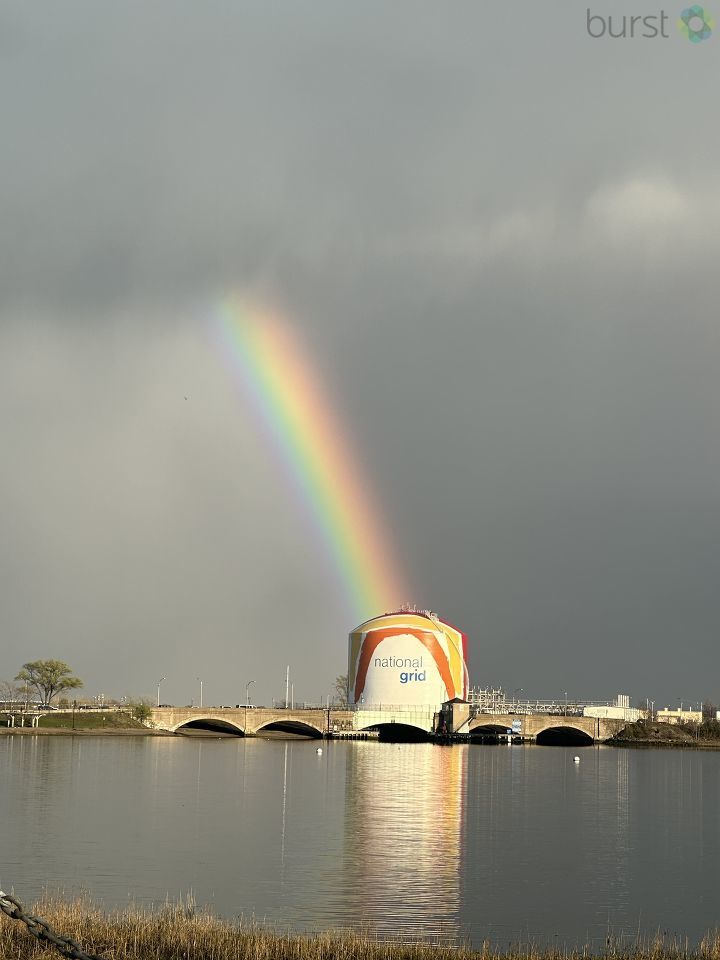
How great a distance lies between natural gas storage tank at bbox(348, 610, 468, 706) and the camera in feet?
559

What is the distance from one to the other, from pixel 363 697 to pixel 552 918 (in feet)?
474

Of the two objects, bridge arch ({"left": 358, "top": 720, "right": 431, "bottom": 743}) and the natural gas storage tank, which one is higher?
the natural gas storage tank

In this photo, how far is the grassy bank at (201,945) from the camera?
68.6 ft

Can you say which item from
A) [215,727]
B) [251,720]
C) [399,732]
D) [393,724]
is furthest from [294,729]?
[251,720]

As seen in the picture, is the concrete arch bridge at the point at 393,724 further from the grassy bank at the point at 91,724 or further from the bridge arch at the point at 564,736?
the grassy bank at the point at 91,724

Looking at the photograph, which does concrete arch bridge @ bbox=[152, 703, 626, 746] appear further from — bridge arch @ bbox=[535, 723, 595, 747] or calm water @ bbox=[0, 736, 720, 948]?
calm water @ bbox=[0, 736, 720, 948]

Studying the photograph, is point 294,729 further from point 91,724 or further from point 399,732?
point 91,724

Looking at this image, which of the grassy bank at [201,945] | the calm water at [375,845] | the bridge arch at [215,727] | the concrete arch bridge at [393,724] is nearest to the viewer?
the grassy bank at [201,945]

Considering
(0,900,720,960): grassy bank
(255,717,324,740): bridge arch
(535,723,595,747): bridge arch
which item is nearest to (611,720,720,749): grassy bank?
(535,723,595,747): bridge arch

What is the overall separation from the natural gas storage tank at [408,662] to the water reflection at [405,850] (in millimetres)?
76273

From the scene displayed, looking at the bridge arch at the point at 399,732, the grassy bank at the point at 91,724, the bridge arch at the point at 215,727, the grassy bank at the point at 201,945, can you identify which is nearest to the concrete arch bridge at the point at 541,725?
the bridge arch at the point at 399,732

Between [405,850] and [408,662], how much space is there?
12633cm

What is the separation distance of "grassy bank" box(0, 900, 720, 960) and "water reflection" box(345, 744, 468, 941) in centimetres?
588

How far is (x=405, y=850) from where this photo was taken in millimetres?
45188
